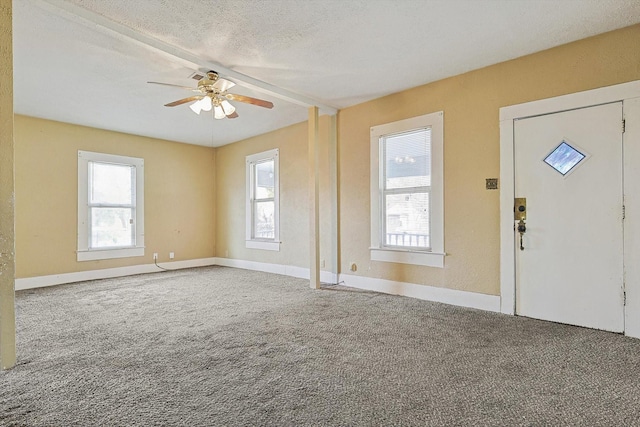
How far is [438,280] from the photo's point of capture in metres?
3.90

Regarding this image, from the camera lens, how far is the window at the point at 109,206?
5492 millimetres

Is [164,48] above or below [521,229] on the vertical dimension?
above

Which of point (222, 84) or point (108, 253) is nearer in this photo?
point (222, 84)

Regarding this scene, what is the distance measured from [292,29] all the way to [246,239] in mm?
4478

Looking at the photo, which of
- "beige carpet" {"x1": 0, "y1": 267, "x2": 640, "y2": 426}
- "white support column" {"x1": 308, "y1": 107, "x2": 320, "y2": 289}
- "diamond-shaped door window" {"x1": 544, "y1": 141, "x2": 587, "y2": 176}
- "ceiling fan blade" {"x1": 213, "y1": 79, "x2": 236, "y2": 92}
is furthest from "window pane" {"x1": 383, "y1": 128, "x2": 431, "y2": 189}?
"ceiling fan blade" {"x1": 213, "y1": 79, "x2": 236, "y2": 92}

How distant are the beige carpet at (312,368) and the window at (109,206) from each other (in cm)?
211

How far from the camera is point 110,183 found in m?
5.84

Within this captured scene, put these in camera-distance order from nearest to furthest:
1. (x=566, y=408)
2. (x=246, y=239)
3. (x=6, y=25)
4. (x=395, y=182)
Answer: (x=566, y=408) < (x=6, y=25) < (x=395, y=182) < (x=246, y=239)

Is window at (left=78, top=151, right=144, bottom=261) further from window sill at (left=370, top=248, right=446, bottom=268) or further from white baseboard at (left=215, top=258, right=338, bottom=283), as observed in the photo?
window sill at (left=370, top=248, right=446, bottom=268)

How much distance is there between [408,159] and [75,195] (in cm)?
531

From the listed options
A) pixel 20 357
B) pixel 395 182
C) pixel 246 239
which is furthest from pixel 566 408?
Answer: pixel 246 239

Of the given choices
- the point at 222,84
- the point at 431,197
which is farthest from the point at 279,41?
the point at 431,197

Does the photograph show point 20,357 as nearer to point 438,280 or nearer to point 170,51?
point 170,51

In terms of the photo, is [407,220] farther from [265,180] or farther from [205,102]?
[265,180]
